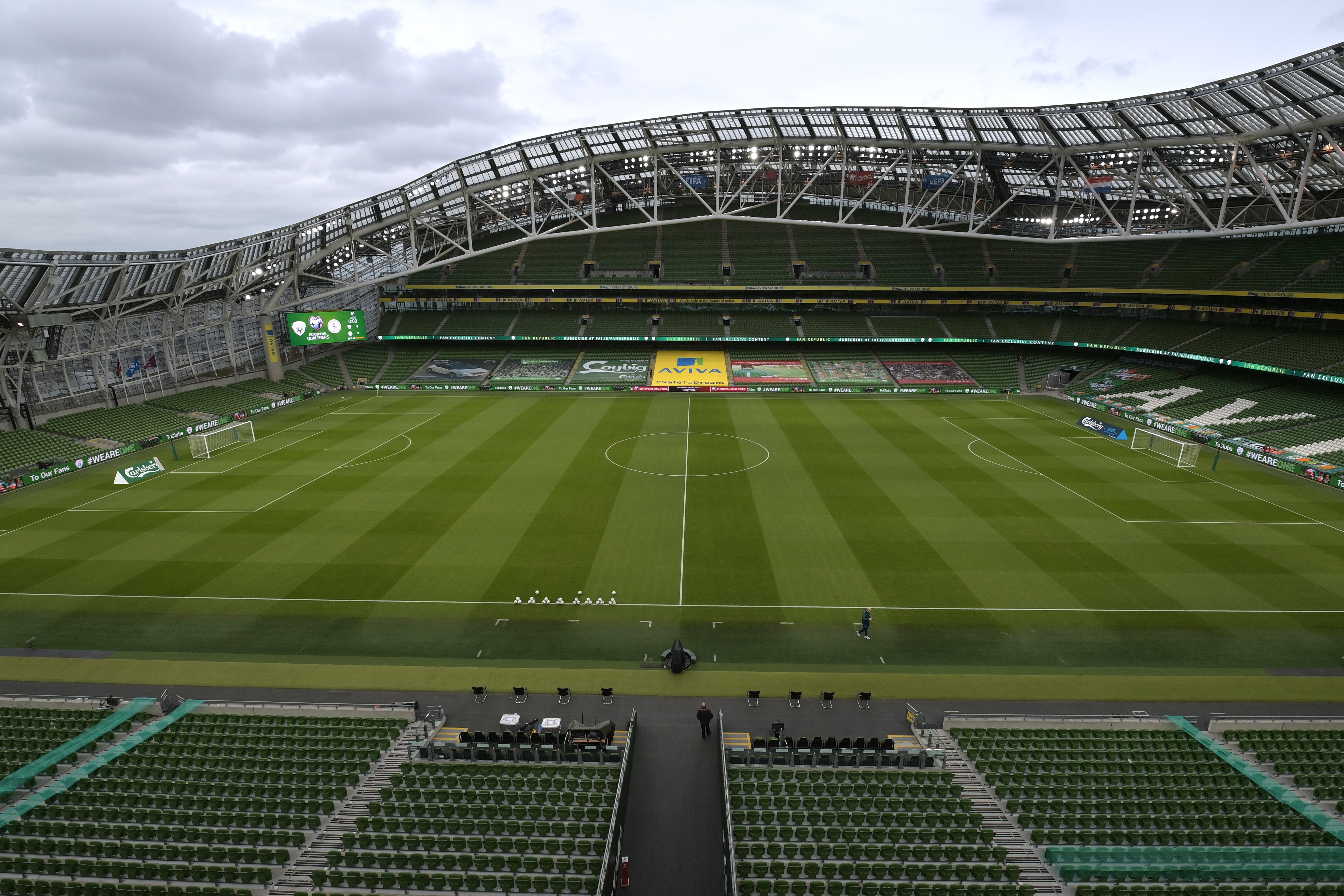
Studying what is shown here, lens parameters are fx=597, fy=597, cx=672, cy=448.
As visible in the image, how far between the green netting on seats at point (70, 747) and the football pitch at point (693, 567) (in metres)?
2.24

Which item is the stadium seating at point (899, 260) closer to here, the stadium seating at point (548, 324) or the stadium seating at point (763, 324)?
the stadium seating at point (763, 324)

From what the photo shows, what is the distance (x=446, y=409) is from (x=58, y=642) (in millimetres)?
32801

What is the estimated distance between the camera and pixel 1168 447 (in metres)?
36.9

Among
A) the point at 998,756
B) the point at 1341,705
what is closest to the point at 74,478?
the point at 998,756

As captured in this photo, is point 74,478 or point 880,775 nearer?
point 880,775

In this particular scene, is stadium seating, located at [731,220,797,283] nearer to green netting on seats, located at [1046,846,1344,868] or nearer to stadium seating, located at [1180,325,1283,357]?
stadium seating, located at [1180,325,1283,357]

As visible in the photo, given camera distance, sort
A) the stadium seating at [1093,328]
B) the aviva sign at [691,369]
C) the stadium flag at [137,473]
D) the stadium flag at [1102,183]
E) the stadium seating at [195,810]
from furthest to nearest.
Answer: the aviva sign at [691,369]
the stadium seating at [1093,328]
the stadium flag at [1102,183]
the stadium flag at [137,473]
the stadium seating at [195,810]

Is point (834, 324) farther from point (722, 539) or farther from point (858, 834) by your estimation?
point (858, 834)

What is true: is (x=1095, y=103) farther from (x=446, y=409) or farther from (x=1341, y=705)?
(x=446, y=409)

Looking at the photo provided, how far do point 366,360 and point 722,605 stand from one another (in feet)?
189

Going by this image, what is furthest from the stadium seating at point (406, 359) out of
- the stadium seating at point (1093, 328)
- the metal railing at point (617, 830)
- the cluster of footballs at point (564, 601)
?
the stadium seating at point (1093, 328)

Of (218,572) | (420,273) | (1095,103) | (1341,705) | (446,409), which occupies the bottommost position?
(1341,705)

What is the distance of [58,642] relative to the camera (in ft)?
59.2

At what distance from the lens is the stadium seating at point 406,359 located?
60.8 metres
